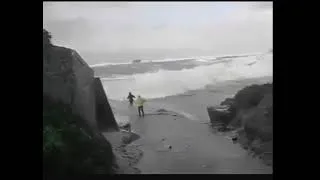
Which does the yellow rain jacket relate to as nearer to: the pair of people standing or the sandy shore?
the pair of people standing

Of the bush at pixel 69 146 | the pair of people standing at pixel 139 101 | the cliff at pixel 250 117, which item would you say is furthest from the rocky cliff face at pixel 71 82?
the cliff at pixel 250 117

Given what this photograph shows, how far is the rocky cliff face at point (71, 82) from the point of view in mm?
6629

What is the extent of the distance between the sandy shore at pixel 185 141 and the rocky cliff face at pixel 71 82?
0.79 meters

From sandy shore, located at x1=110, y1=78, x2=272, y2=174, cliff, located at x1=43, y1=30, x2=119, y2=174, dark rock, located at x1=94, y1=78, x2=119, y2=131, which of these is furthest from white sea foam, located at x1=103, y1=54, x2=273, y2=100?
cliff, located at x1=43, y1=30, x2=119, y2=174

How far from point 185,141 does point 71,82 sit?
2.14 meters

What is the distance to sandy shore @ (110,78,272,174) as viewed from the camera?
650 cm

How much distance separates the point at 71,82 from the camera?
22.5ft

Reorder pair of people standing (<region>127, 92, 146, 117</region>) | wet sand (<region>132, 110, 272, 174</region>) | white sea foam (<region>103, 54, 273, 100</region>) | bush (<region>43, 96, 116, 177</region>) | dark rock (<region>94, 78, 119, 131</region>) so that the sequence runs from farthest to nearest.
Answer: white sea foam (<region>103, 54, 273, 100</region>)
pair of people standing (<region>127, 92, 146, 117</region>)
dark rock (<region>94, 78, 119, 131</region>)
wet sand (<region>132, 110, 272, 174</region>)
bush (<region>43, 96, 116, 177</region>)

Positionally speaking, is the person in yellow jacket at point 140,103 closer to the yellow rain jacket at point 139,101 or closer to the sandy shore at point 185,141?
the yellow rain jacket at point 139,101

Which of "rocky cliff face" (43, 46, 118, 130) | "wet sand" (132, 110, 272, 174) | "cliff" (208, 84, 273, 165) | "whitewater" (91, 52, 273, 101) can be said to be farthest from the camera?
"whitewater" (91, 52, 273, 101)

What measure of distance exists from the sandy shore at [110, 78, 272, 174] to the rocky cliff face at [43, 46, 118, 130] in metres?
0.79

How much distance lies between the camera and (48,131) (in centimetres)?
561

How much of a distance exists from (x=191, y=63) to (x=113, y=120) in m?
2.51
